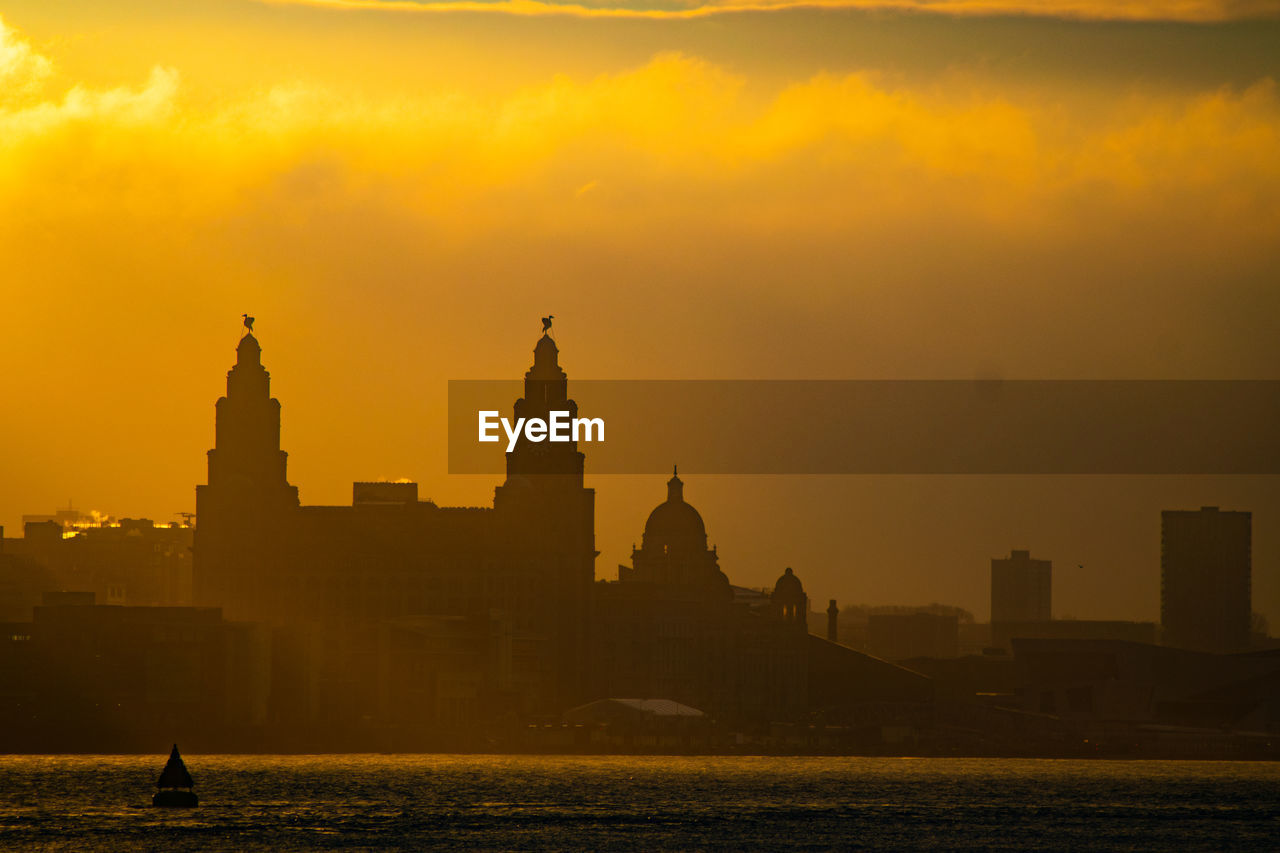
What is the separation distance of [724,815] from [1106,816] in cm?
2740

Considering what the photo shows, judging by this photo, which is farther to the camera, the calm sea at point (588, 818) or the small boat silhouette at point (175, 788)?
the small boat silhouette at point (175, 788)

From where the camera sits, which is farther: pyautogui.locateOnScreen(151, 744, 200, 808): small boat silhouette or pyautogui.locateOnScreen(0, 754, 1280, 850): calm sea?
pyautogui.locateOnScreen(151, 744, 200, 808): small boat silhouette

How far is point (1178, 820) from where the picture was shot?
6865 inches

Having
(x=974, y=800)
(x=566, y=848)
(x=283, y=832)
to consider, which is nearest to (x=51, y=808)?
(x=283, y=832)

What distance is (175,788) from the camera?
16662cm

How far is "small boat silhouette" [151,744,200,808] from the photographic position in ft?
543

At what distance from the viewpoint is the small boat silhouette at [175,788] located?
165375 mm

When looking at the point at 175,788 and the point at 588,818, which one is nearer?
the point at 588,818

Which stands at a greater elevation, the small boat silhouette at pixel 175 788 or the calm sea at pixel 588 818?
the small boat silhouette at pixel 175 788

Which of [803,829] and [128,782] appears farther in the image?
[128,782]

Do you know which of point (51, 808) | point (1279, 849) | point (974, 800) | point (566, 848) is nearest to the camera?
point (566, 848)

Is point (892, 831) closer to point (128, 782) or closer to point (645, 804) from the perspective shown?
point (645, 804)

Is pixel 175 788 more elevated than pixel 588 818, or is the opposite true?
pixel 175 788

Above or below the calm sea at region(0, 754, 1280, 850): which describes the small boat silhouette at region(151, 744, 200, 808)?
above
